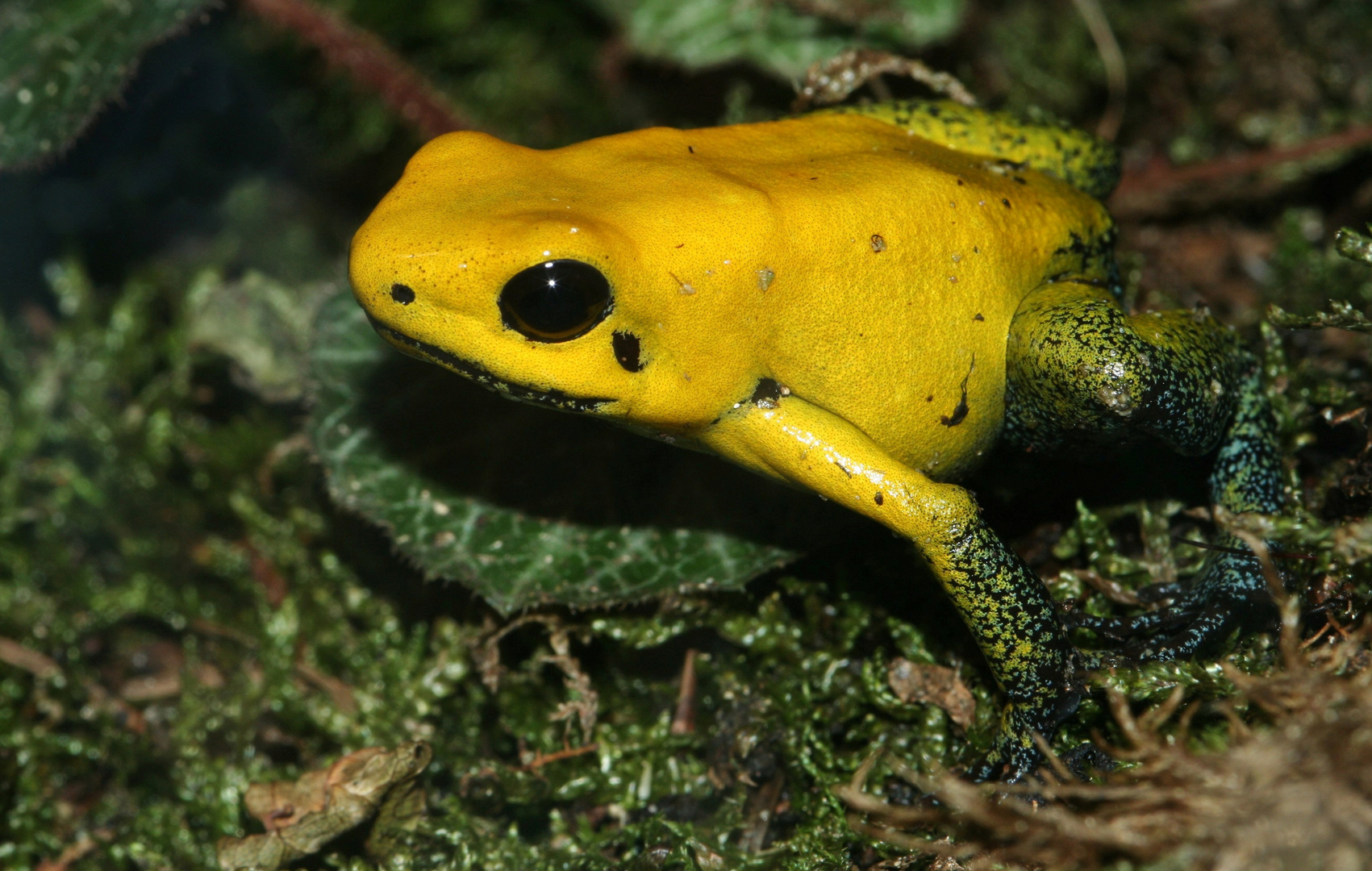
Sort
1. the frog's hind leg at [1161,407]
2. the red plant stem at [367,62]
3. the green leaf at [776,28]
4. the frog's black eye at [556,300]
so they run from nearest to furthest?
1. the frog's black eye at [556,300]
2. the frog's hind leg at [1161,407]
3. the red plant stem at [367,62]
4. the green leaf at [776,28]

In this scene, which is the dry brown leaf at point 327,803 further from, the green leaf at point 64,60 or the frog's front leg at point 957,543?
the green leaf at point 64,60

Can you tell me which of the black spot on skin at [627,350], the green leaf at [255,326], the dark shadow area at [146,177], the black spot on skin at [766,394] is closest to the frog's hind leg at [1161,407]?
the black spot on skin at [766,394]

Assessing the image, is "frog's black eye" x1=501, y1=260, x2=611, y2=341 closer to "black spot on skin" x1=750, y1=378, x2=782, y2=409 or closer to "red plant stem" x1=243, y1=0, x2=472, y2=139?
"black spot on skin" x1=750, y1=378, x2=782, y2=409

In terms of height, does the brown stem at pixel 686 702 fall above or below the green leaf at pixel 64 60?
below

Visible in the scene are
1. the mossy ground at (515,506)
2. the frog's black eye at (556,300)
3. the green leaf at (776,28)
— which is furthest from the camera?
the green leaf at (776,28)

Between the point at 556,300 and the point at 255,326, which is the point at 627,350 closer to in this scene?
the point at 556,300

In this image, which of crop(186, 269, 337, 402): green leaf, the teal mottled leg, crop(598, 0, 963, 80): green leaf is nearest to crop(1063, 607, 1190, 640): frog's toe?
the teal mottled leg

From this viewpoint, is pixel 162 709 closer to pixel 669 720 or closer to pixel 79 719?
pixel 79 719

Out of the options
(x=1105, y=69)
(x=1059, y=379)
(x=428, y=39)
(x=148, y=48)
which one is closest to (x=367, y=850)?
(x=1059, y=379)
